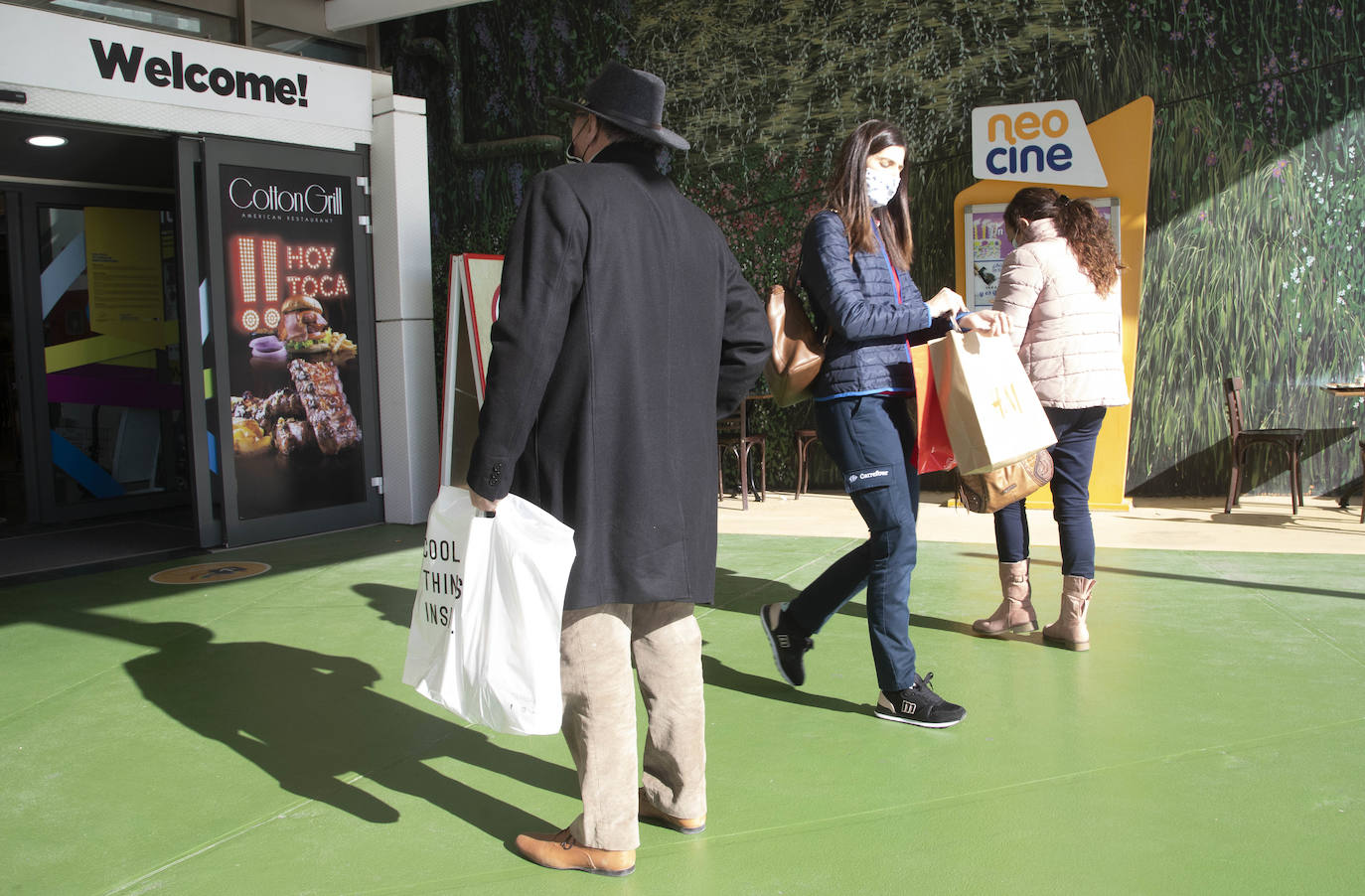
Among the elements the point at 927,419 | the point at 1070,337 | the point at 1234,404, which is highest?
the point at 1070,337

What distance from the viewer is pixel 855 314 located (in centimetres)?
305

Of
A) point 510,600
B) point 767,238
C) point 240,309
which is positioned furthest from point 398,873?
point 767,238

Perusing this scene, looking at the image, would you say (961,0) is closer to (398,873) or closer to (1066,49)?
(1066,49)

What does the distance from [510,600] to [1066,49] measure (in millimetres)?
6635

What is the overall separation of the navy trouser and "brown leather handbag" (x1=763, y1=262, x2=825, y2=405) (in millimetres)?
107

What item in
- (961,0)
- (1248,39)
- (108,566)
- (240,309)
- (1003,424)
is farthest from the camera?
(961,0)

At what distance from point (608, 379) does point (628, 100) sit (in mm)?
609

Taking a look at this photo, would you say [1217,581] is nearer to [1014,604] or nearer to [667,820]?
[1014,604]

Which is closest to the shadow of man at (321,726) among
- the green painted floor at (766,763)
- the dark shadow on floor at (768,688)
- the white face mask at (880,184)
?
the green painted floor at (766,763)

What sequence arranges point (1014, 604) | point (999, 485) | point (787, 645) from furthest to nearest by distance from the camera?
point (1014, 604) < point (787, 645) < point (999, 485)

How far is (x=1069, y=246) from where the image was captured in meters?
3.92

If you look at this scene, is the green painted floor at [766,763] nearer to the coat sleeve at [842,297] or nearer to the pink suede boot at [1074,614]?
the pink suede boot at [1074,614]

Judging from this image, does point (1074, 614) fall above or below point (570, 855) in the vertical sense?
above

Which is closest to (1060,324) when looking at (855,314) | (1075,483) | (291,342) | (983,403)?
(1075,483)
